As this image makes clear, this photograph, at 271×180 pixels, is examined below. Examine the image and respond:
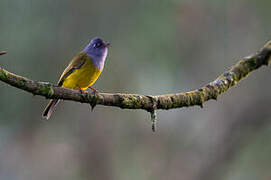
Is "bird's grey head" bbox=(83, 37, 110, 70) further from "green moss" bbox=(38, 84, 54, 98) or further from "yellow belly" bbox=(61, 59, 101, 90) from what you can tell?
"green moss" bbox=(38, 84, 54, 98)

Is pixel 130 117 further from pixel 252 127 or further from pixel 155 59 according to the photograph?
pixel 252 127

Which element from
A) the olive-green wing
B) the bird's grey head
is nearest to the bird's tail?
the olive-green wing

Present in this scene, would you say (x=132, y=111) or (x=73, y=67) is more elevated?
(x=132, y=111)

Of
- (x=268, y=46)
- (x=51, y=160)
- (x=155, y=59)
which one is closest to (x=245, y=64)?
(x=268, y=46)

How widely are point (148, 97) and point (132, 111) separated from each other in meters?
7.88

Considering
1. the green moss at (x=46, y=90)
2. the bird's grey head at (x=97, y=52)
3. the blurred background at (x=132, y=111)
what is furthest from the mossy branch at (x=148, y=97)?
the blurred background at (x=132, y=111)

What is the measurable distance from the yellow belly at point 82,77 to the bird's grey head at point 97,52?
0.11 m

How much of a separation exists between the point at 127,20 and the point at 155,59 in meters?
1.40

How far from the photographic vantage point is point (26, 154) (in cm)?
1055

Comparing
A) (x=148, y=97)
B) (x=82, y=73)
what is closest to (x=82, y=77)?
(x=82, y=73)

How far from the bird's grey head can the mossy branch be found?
74.3 inches

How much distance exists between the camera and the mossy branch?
2615 mm

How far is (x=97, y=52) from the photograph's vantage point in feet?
17.4

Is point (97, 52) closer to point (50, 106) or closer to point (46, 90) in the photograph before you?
point (50, 106)
